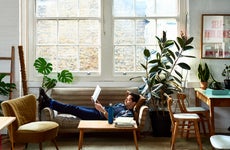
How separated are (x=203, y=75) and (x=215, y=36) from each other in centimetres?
69

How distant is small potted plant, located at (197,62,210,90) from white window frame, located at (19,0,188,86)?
29.6 inches

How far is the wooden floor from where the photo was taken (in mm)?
4668

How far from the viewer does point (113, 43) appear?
5.77 m

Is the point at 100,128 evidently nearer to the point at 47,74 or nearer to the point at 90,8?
the point at 47,74

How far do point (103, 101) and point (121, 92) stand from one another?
0.33 metres

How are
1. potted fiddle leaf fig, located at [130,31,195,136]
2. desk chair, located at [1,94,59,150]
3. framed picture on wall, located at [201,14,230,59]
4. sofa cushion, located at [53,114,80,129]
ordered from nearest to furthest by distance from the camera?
1. desk chair, located at [1,94,59,150]
2. sofa cushion, located at [53,114,80,129]
3. potted fiddle leaf fig, located at [130,31,195,136]
4. framed picture on wall, located at [201,14,230,59]

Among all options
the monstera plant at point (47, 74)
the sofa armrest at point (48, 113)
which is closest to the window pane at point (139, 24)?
the monstera plant at point (47, 74)

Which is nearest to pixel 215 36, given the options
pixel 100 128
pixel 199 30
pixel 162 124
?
pixel 199 30

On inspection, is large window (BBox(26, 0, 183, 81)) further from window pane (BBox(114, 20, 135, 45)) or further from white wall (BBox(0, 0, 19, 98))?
white wall (BBox(0, 0, 19, 98))

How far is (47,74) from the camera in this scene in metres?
5.48

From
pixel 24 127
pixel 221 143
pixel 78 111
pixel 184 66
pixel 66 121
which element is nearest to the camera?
pixel 221 143

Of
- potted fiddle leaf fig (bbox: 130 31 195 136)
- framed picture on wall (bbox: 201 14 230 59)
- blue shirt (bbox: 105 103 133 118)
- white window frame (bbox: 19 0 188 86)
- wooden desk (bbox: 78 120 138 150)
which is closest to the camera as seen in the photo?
wooden desk (bbox: 78 120 138 150)

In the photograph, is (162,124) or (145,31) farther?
(145,31)

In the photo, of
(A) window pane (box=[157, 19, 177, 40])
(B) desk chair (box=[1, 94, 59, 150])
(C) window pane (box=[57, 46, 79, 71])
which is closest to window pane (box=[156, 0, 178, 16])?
(A) window pane (box=[157, 19, 177, 40])
